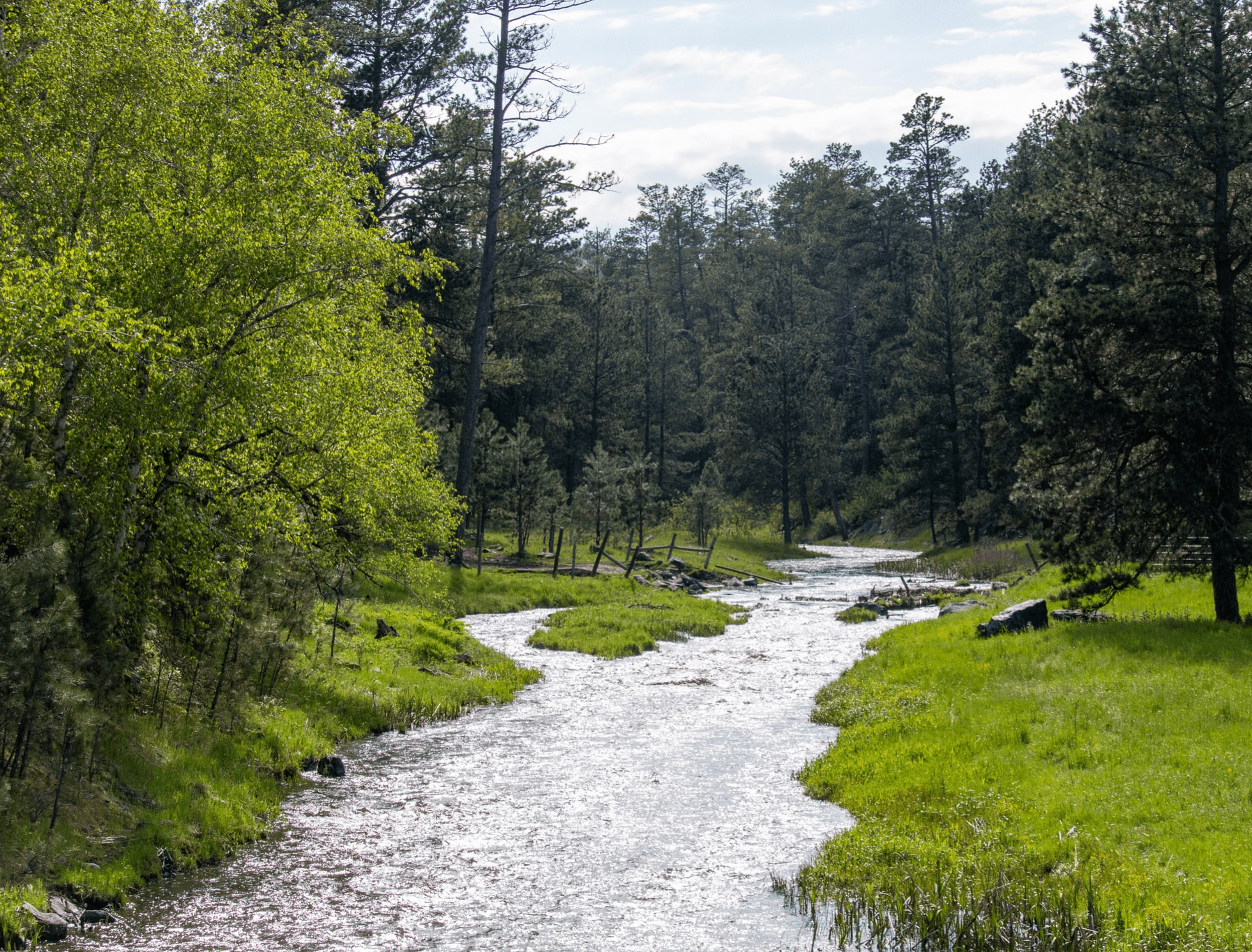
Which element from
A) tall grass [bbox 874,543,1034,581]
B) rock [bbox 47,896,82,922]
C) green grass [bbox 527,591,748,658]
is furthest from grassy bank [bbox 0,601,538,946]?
tall grass [bbox 874,543,1034,581]

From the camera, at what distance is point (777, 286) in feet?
302

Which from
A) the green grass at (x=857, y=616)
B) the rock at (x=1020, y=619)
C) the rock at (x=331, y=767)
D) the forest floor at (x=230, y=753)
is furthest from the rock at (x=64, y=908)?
the green grass at (x=857, y=616)

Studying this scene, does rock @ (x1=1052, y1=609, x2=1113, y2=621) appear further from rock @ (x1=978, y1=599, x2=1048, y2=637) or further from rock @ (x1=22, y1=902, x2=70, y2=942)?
rock @ (x1=22, y1=902, x2=70, y2=942)

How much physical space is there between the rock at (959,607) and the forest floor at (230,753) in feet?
32.0

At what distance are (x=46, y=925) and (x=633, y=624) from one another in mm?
22771

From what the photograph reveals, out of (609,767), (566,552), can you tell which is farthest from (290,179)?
(566,552)

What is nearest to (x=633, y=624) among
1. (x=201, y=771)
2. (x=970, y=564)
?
(x=201, y=771)

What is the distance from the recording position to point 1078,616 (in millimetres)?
22734

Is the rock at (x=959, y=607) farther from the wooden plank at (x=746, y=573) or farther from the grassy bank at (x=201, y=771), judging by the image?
the wooden plank at (x=746, y=573)

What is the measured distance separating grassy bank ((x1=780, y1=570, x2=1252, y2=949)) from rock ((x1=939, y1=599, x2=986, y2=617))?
916cm

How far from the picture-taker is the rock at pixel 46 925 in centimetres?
888

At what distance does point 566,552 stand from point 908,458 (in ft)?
87.8

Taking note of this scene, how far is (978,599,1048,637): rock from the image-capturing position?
2308 cm

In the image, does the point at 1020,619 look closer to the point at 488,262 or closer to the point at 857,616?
the point at 857,616
